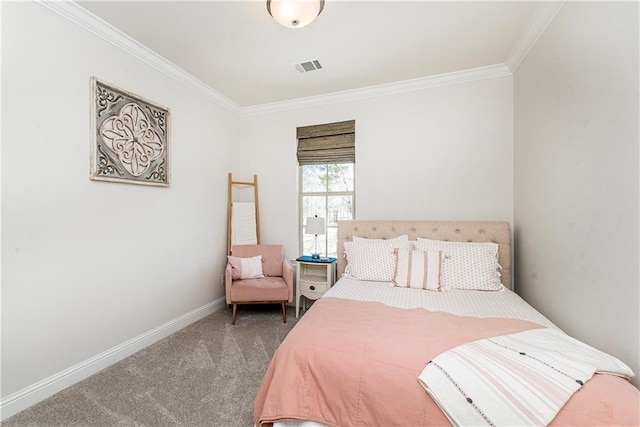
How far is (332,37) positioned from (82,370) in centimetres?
321

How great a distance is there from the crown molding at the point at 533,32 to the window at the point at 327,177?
165 centimetres

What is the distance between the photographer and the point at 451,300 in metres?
2.08

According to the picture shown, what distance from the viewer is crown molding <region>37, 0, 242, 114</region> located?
6.32 feet

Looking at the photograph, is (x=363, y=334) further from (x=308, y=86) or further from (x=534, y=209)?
(x=308, y=86)

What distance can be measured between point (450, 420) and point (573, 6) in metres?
2.42

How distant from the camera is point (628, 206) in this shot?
130cm

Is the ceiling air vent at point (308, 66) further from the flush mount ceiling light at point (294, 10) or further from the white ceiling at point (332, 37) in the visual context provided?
the flush mount ceiling light at point (294, 10)

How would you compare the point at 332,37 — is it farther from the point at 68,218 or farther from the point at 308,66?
the point at 68,218

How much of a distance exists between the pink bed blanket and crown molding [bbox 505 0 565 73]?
2085 mm

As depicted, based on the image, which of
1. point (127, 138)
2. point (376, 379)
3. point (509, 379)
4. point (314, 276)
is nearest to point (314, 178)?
point (314, 276)

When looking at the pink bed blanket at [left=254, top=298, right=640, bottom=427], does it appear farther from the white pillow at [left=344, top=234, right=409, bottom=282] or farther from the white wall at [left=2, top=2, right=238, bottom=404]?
the white wall at [left=2, top=2, right=238, bottom=404]

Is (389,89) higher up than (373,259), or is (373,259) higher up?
(389,89)

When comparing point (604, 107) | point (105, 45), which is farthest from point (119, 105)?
point (604, 107)

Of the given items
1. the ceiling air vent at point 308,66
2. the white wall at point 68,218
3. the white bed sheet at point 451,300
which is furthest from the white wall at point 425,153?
the white wall at point 68,218
